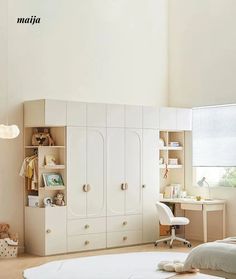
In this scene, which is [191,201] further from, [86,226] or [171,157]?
[86,226]

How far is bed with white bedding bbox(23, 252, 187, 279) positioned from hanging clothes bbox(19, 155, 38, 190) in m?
1.31

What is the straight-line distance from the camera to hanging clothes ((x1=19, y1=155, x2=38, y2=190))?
8.59 m

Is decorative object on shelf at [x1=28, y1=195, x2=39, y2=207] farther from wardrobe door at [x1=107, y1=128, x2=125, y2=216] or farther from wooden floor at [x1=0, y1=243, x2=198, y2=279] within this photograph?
wardrobe door at [x1=107, y1=128, x2=125, y2=216]

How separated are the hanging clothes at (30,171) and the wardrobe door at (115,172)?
3.72 feet

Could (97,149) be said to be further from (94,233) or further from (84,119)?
(94,233)

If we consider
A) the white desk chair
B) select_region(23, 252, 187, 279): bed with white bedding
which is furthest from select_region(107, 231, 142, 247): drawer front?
select_region(23, 252, 187, 279): bed with white bedding

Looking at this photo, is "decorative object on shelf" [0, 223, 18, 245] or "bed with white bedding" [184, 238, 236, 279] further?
"decorative object on shelf" [0, 223, 18, 245]

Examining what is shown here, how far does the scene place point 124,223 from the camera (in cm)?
928

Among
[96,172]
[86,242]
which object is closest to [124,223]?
[86,242]

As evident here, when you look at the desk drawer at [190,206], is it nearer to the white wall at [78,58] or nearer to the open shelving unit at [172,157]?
the open shelving unit at [172,157]

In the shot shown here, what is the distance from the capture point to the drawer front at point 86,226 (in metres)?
8.71

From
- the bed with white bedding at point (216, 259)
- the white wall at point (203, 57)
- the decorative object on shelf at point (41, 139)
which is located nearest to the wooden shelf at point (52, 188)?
the decorative object on shelf at point (41, 139)

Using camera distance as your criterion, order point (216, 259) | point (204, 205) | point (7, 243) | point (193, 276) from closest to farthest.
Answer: point (216, 259)
point (193, 276)
point (7, 243)
point (204, 205)

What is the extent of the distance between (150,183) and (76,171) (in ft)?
4.70
